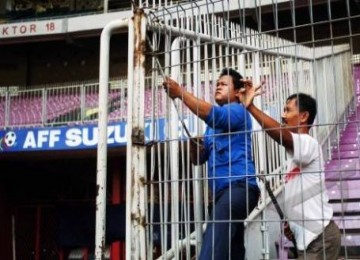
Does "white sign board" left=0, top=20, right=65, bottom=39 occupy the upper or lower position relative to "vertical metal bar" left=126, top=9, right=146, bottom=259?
upper

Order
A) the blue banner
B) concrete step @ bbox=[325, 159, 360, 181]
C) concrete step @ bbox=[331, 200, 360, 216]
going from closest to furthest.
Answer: concrete step @ bbox=[325, 159, 360, 181] < concrete step @ bbox=[331, 200, 360, 216] < the blue banner

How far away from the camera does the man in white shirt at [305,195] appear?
2418mm

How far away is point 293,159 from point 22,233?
11.6 metres

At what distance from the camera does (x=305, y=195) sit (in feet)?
8.11

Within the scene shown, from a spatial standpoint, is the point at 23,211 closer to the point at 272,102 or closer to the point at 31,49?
the point at 31,49

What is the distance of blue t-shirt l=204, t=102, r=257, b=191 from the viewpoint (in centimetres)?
259

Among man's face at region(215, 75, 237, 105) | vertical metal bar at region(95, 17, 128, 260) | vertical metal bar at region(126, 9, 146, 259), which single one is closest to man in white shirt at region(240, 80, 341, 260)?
man's face at region(215, 75, 237, 105)

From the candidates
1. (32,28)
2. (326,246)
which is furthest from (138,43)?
(32,28)

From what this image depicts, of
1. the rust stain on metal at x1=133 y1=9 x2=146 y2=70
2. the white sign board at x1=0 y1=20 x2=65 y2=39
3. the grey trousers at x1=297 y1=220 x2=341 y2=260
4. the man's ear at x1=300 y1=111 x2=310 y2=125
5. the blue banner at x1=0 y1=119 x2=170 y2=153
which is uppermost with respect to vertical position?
the white sign board at x1=0 y1=20 x2=65 y2=39

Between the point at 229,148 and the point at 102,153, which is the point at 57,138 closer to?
the point at 102,153

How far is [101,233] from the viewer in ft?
8.55

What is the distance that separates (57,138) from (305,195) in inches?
370

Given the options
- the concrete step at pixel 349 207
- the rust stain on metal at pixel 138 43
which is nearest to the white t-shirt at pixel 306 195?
the rust stain on metal at pixel 138 43

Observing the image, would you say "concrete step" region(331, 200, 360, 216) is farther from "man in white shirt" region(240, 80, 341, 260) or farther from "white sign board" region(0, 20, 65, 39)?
"white sign board" region(0, 20, 65, 39)
